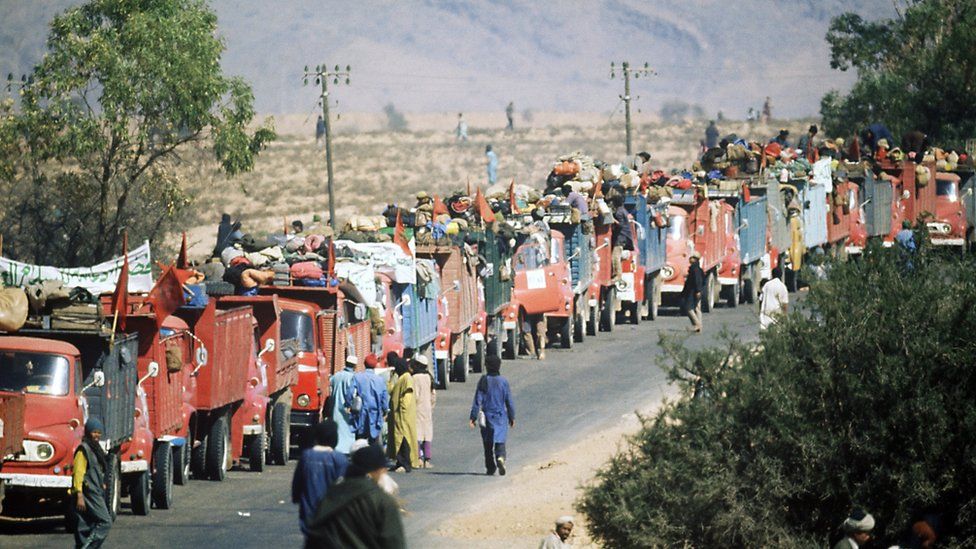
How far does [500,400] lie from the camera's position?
21.5 meters

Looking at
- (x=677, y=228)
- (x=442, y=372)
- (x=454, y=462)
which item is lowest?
(x=454, y=462)

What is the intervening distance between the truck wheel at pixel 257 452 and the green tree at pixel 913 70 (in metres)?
43.1

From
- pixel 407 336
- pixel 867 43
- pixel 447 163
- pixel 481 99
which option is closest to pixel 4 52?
pixel 481 99

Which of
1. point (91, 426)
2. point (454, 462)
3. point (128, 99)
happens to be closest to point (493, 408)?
point (454, 462)

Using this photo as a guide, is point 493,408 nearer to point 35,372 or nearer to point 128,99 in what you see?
point 35,372

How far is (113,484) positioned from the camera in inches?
726

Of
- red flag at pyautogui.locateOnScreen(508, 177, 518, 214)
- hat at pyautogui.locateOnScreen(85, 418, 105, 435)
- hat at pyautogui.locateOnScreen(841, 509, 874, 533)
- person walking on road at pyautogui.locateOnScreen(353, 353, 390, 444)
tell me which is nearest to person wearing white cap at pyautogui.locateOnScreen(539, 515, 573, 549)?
hat at pyautogui.locateOnScreen(841, 509, 874, 533)

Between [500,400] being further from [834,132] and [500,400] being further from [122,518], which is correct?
[834,132]

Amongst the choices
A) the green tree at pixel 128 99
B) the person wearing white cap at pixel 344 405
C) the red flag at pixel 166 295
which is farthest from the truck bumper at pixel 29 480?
the green tree at pixel 128 99

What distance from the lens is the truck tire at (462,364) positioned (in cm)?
3178

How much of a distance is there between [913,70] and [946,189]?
47.9ft

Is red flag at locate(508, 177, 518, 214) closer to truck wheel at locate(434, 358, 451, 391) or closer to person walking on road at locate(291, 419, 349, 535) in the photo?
truck wheel at locate(434, 358, 451, 391)

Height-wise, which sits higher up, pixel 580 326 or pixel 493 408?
pixel 493 408

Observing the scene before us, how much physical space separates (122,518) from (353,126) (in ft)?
424
